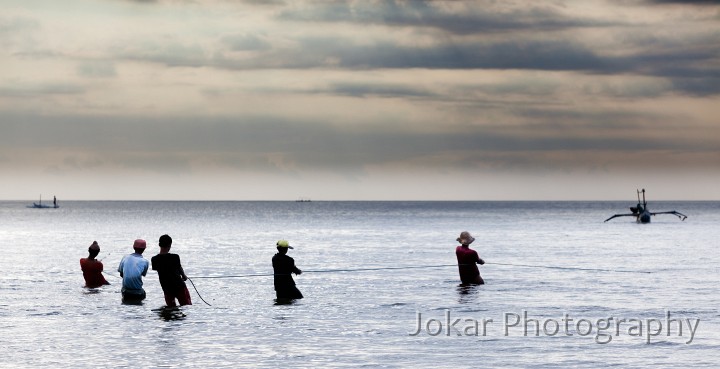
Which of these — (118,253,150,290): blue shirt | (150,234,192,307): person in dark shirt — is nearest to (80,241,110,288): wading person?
(118,253,150,290): blue shirt

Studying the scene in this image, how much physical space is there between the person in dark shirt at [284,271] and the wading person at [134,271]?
3328mm

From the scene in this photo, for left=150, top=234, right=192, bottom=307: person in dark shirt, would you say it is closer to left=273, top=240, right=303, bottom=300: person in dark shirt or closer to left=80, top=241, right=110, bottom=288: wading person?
left=273, top=240, right=303, bottom=300: person in dark shirt

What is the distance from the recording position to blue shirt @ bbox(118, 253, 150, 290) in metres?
25.1

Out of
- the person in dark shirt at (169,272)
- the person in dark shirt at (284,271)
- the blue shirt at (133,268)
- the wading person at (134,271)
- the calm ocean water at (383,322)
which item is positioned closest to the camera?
the calm ocean water at (383,322)

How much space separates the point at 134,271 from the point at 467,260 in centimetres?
1044

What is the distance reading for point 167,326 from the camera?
2336 cm

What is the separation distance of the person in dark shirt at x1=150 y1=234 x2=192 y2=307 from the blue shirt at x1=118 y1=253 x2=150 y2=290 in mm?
755

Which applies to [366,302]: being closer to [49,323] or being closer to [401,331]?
[401,331]

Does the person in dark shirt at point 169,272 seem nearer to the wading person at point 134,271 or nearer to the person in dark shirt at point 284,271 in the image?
the wading person at point 134,271

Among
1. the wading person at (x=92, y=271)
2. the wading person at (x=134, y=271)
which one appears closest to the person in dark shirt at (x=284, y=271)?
the wading person at (x=134, y=271)

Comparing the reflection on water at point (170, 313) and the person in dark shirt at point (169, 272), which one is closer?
the person in dark shirt at point (169, 272)

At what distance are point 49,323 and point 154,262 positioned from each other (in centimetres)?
320

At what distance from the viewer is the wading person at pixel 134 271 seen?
24.9 metres

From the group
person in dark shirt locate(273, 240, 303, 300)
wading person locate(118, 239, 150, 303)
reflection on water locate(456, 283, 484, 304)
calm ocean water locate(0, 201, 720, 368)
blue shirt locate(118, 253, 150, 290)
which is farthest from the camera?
reflection on water locate(456, 283, 484, 304)
